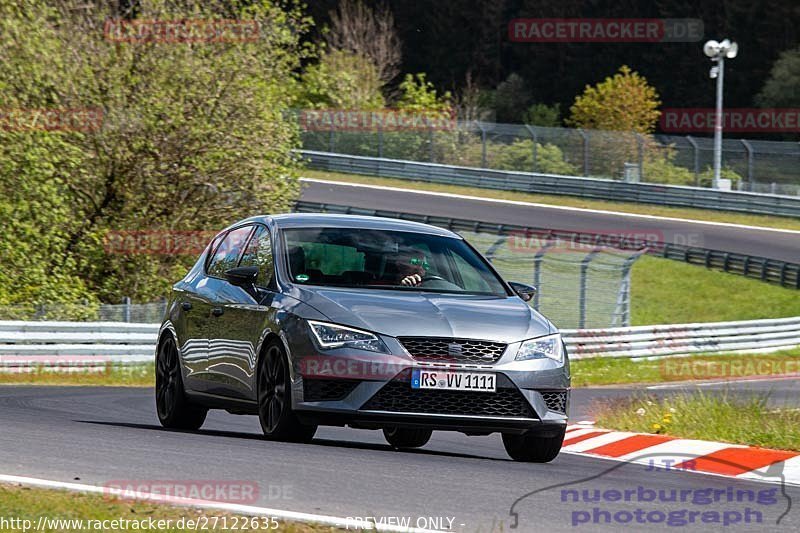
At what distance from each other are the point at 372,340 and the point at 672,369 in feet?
72.8

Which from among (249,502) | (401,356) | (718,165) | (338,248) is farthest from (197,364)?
(718,165)

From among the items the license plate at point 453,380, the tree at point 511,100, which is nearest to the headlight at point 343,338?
the license plate at point 453,380

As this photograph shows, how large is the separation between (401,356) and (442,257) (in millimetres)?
1645

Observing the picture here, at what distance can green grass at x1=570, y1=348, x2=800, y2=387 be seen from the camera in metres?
28.3

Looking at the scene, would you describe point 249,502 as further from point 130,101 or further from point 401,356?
point 130,101

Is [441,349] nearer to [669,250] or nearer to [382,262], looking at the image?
[382,262]

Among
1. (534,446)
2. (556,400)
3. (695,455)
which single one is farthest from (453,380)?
(695,455)

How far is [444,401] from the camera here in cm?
897

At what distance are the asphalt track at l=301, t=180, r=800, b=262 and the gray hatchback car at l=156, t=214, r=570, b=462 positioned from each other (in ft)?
113

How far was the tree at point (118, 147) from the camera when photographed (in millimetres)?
27750

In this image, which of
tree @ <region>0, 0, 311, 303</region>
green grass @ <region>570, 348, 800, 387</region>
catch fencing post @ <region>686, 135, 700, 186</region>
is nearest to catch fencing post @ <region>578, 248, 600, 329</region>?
green grass @ <region>570, 348, 800, 387</region>

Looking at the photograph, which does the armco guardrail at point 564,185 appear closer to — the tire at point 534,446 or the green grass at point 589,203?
the green grass at point 589,203

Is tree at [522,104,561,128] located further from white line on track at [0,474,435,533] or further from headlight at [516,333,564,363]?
white line on track at [0,474,435,533]

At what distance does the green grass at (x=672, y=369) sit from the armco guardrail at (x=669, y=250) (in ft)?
27.8
